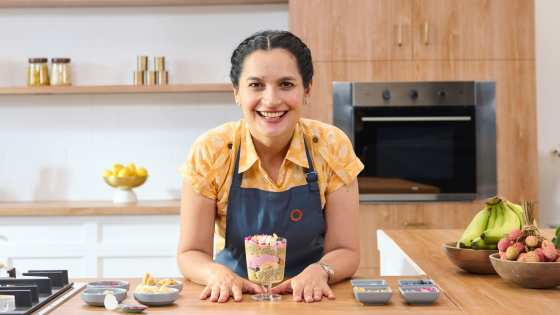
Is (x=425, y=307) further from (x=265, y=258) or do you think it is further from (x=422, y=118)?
(x=422, y=118)

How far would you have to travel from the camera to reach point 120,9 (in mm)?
4676

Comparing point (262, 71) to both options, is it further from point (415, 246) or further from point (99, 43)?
point (99, 43)

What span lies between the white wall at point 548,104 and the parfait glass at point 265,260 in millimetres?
3162

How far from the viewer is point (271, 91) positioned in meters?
2.07

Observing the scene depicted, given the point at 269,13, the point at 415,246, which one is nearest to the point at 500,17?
the point at 269,13

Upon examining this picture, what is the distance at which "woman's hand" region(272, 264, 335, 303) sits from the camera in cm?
177

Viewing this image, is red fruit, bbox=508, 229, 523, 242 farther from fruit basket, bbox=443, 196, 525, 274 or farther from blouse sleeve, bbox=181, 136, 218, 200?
blouse sleeve, bbox=181, 136, 218, 200

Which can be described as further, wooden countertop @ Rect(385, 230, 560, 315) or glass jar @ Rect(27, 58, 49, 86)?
glass jar @ Rect(27, 58, 49, 86)

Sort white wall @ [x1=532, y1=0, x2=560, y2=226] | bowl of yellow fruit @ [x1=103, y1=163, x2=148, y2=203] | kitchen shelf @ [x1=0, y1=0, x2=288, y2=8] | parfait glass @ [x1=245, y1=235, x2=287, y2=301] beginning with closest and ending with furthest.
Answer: parfait glass @ [x1=245, y1=235, x2=287, y2=301], bowl of yellow fruit @ [x1=103, y1=163, x2=148, y2=203], kitchen shelf @ [x1=0, y1=0, x2=288, y2=8], white wall @ [x1=532, y1=0, x2=560, y2=226]

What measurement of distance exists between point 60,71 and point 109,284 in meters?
2.85

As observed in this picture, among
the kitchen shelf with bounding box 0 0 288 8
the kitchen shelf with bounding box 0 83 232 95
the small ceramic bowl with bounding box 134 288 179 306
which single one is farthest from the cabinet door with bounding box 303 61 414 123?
the small ceramic bowl with bounding box 134 288 179 306

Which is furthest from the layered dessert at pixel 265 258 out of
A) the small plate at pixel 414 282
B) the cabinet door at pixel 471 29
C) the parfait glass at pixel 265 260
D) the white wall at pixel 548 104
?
the white wall at pixel 548 104

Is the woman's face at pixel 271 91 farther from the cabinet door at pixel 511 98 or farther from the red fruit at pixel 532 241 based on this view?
the cabinet door at pixel 511 98

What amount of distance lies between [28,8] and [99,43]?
45 centimetres
